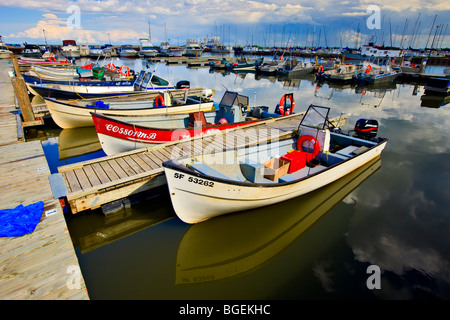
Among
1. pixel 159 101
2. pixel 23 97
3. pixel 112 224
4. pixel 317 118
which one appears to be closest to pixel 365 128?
pixel 317 118

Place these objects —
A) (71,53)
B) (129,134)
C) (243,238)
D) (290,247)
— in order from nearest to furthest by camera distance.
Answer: (290,247), (243,238), (129,134), (71,53)

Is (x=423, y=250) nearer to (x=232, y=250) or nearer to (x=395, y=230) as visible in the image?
(x=395, y=230)

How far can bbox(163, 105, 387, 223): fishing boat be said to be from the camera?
6.42 metres

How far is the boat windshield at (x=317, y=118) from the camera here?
10.1 meters

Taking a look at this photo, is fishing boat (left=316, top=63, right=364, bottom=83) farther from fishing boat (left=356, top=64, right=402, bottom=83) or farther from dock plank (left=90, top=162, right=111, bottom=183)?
dock plank (left=90, top=162, right=111, bottom=183)

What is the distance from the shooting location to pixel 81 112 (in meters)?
15.2

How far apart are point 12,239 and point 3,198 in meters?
2.01

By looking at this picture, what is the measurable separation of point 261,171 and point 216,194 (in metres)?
2.35

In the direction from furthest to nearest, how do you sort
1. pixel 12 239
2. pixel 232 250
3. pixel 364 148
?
pixel 364 148 → pixel 232 250 → pixel 12 239

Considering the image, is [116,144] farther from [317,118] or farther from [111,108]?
[317,118]

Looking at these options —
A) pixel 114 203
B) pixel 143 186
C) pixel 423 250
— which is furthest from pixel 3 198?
pixel 423 250

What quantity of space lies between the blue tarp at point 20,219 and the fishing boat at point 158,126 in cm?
442

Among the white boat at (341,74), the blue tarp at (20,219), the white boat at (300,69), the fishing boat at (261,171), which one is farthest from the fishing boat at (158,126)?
the white boat at (300,69)

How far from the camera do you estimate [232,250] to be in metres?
6.81
